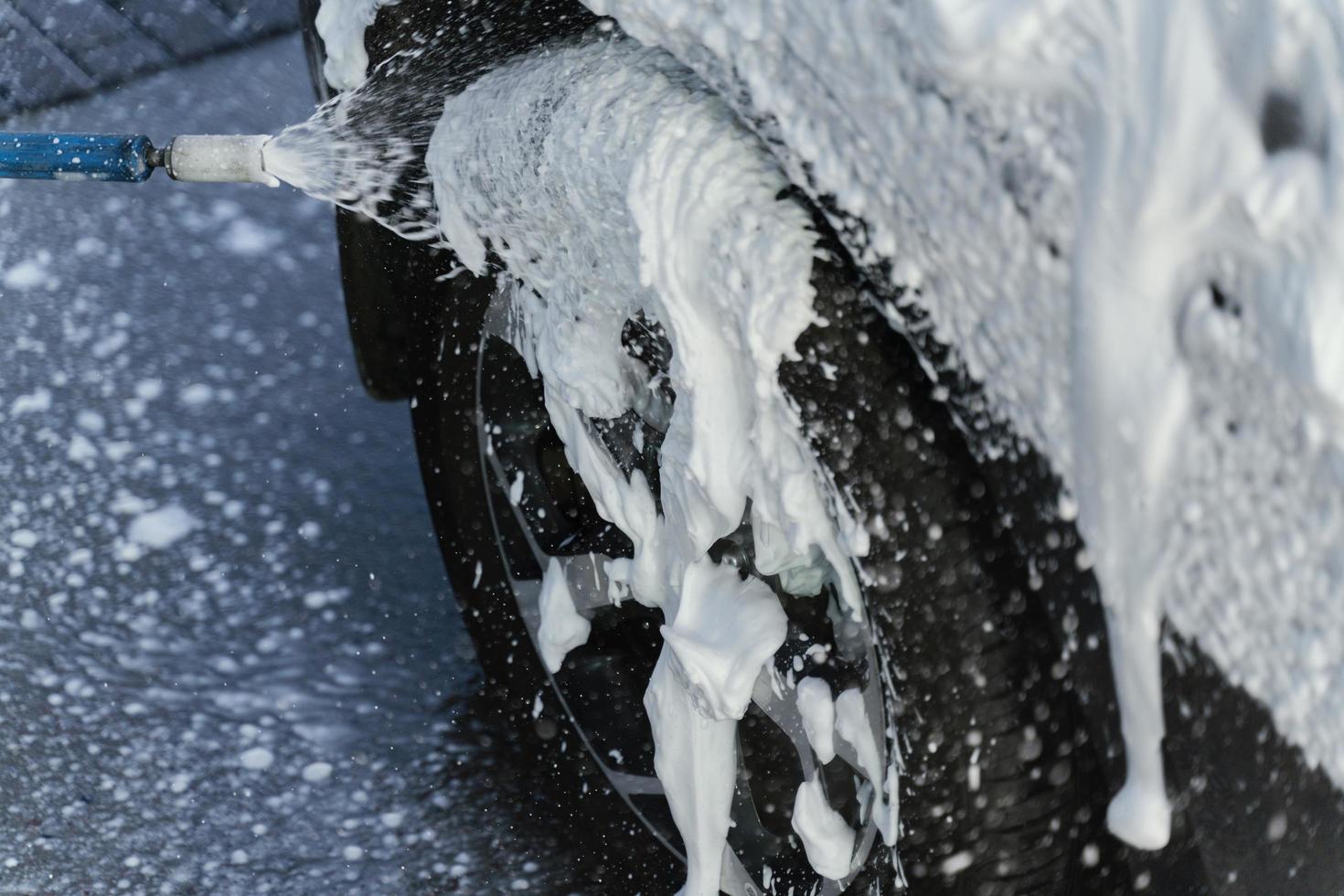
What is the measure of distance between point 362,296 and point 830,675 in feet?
2.95

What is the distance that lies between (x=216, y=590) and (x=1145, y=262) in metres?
1.79

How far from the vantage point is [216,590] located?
2.20 meters

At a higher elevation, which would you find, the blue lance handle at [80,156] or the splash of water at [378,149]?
the blue lance handle at [80,156]

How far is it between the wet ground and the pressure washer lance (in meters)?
0.72

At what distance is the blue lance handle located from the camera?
1670 millimetres

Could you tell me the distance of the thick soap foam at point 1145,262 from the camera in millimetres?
652

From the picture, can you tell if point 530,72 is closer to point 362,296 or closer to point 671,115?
point 671,115

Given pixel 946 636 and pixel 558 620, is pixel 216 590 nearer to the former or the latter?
pixel 558 620

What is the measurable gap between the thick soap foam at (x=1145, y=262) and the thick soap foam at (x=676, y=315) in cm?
14

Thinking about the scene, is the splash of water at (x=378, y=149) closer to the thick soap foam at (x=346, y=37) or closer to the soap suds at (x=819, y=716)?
the thick soap foam at (x=346, y=37)

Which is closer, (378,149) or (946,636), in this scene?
(946,636)

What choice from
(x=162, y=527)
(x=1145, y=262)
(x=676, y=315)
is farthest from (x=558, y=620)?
(x=1145, y=262)

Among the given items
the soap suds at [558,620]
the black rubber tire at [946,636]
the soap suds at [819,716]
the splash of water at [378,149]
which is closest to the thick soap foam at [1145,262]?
the black rubber tire at [946,636]

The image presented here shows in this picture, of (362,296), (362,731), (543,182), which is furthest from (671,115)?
(362,731)
